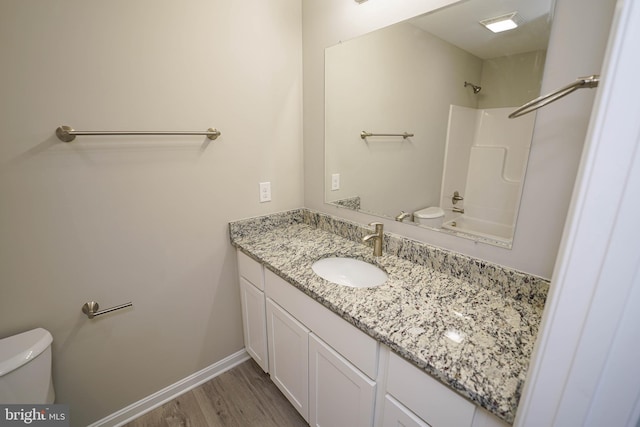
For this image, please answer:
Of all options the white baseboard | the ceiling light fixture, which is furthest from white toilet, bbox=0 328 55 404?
the ceiling light fixture

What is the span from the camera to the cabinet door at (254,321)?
4.88 ft

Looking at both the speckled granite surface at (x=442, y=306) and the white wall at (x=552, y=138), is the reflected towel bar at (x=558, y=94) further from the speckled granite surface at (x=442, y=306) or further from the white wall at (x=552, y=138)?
the speckled granite surface at (x=442, y=306)

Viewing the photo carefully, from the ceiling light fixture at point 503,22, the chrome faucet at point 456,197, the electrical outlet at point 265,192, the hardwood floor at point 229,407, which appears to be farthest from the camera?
the electrical outlet at point 265,192

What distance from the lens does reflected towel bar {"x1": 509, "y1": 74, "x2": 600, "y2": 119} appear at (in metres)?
0.75

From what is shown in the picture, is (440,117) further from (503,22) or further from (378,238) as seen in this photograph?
(378,238)

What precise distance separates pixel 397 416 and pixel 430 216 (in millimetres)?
803

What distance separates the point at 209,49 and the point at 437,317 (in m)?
1.55

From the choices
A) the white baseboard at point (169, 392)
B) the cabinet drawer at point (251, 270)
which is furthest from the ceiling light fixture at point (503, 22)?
the white baseboard at point (169, 392)

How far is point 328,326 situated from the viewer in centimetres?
104

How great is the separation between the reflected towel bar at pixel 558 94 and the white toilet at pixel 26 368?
1.95 meters

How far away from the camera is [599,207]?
40 centimetres

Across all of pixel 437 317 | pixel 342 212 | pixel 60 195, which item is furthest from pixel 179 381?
pixel 437 317

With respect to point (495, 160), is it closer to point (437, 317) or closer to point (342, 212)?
point (437, 317)

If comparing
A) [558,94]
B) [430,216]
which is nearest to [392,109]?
[430,216]
